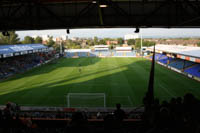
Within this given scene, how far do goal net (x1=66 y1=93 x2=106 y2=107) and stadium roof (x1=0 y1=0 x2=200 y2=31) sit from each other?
7507mm

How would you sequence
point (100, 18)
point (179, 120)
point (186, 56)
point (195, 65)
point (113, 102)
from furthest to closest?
point (195, 65)
point (186, 56)
point (113, 102)
point (100, 18)
point (179, 120)

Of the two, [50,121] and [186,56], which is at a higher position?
[186,56]

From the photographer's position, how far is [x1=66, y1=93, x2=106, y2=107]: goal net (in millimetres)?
14250

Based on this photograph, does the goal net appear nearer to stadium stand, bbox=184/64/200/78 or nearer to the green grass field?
the green grass field

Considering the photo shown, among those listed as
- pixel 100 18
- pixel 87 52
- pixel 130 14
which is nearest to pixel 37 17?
pixel 100 18

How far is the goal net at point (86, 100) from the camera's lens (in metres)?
14.2

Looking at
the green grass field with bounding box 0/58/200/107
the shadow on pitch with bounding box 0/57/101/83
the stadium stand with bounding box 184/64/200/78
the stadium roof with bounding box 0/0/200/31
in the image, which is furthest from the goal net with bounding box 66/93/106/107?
the stadium stand with bounding box 184/64/200/78

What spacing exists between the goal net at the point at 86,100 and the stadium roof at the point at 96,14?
751cm

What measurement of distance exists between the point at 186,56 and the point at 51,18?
22.2 m

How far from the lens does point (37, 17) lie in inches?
318

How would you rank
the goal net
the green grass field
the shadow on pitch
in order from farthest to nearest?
the shadow on pitch
the green grass field
the goal net

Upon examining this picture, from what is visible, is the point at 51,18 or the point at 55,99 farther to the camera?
the point at 55,99

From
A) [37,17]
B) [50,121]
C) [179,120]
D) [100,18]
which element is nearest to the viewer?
[179,120]

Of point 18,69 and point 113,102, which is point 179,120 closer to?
point 113,102
